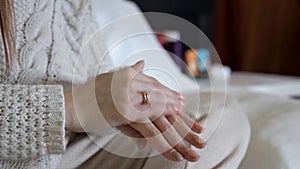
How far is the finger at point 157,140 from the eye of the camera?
65cm

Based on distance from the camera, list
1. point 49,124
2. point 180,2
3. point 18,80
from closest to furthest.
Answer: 1. point 49,124
2. point 18,80
3. point 180,2

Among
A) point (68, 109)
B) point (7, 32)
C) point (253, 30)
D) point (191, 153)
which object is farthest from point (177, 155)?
point (253, 30)

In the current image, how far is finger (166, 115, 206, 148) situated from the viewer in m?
0.66

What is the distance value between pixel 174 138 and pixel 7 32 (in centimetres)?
31

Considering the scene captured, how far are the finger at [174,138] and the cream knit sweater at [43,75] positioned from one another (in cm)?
15

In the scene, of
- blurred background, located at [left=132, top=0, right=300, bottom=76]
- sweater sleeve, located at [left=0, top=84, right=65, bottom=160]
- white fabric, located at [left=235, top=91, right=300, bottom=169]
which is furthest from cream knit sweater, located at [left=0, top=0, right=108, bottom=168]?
blurred background, located at [left=132, top=0, right=300, bottom=76]

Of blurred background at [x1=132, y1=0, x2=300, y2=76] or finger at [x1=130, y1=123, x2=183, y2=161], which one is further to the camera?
blurred background at [x1=132, y1=0, x2=300, y2=76]

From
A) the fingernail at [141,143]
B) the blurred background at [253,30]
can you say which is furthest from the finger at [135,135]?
the blurred background at [253,30]

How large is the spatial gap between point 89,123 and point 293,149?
348 millimetres

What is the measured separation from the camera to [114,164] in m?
0.71

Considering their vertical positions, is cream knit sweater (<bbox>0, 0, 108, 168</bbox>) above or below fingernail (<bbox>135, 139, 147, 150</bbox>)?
above

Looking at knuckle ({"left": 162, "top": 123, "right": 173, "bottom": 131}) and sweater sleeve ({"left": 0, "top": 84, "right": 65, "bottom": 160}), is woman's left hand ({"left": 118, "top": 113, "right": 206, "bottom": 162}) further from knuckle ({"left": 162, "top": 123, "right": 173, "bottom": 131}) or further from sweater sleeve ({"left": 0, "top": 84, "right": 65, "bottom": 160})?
sweater sleeve ({"left": 0, "top": 84, "right": 65, "bottom": 160})

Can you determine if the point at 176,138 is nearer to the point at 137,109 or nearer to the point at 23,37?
the point at 137,109

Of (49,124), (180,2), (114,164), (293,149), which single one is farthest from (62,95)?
(180,2)
